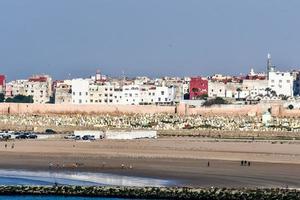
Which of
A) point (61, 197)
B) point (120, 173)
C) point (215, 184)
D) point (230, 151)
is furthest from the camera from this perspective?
point (230, 151)

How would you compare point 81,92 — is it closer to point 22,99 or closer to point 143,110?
point 22,99

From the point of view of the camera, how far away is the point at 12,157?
37.4 metres

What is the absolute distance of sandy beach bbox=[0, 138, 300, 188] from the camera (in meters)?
29.9

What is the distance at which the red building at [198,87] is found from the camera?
99375 mm

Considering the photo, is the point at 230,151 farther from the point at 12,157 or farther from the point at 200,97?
the point at 200,97

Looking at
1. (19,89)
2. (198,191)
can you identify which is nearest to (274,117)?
(19,89)

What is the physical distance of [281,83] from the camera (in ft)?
335

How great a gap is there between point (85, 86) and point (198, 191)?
218ft

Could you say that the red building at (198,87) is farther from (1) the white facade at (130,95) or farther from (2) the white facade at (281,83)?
(1) the white facade at (130,95)

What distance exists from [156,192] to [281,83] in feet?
253

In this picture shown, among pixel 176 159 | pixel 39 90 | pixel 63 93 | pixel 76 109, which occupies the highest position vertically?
pixel 39 90

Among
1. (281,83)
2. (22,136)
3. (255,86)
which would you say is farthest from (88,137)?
(281,83)

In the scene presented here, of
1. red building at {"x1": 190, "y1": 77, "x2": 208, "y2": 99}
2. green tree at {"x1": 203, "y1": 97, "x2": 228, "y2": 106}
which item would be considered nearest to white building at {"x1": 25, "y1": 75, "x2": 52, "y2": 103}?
red building at {"x1": 190, "y1": 77, "x2": 208, "y2": 99}

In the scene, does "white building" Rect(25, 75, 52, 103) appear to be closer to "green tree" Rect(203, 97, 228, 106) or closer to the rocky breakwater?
"green tree" Rect(203, 97, 228, 106)
